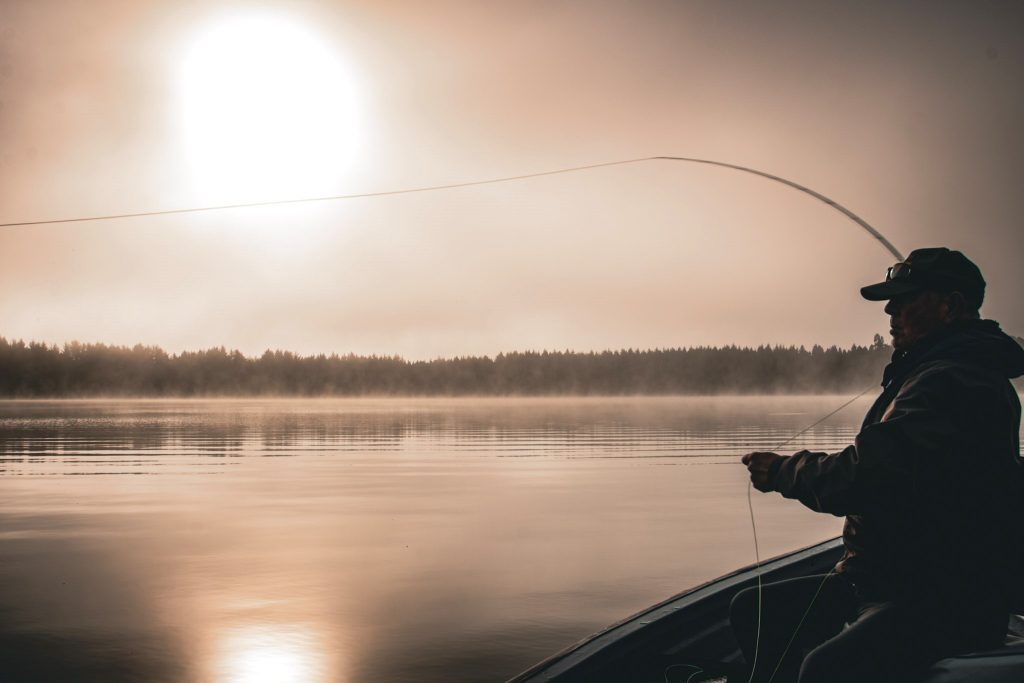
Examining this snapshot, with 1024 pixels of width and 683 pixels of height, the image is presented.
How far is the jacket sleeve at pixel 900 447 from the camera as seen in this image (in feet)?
9.11

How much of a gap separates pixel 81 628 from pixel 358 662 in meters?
3.03

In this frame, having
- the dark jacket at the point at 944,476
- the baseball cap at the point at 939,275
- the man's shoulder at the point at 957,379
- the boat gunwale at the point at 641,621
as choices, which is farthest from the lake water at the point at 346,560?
the man's shoulder at the point at 957,379

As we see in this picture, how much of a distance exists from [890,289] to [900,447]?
77 centimetres

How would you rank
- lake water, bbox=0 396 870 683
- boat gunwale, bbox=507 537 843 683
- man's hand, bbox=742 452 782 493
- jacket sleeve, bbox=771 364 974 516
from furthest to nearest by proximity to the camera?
lake water, bbox=0 396 870 683 → boat gunwale, bbox=507 537 843 683 → man's hand, bbox=742 452 782 493 → jacket sleeve, bbox=771 364 974 516

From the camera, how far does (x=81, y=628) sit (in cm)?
893

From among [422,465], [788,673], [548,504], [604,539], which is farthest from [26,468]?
[788,673]

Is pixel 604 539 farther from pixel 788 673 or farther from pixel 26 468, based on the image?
pixel 26 468

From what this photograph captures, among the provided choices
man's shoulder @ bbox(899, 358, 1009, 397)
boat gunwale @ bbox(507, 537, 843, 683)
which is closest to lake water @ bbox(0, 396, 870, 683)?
boat gunwale @ bbox(507, 537, 843, 683)

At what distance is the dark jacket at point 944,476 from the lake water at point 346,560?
4.94 metres

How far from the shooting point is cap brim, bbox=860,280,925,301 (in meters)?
3.28

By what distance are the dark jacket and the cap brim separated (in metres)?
0.23

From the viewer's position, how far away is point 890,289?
334 cm

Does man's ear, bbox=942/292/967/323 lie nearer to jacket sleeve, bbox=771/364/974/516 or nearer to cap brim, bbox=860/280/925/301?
cap brim, bbox=860/280/925/301

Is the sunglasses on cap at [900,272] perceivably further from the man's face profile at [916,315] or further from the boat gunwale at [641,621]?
the boat gunwale at [641,621]
